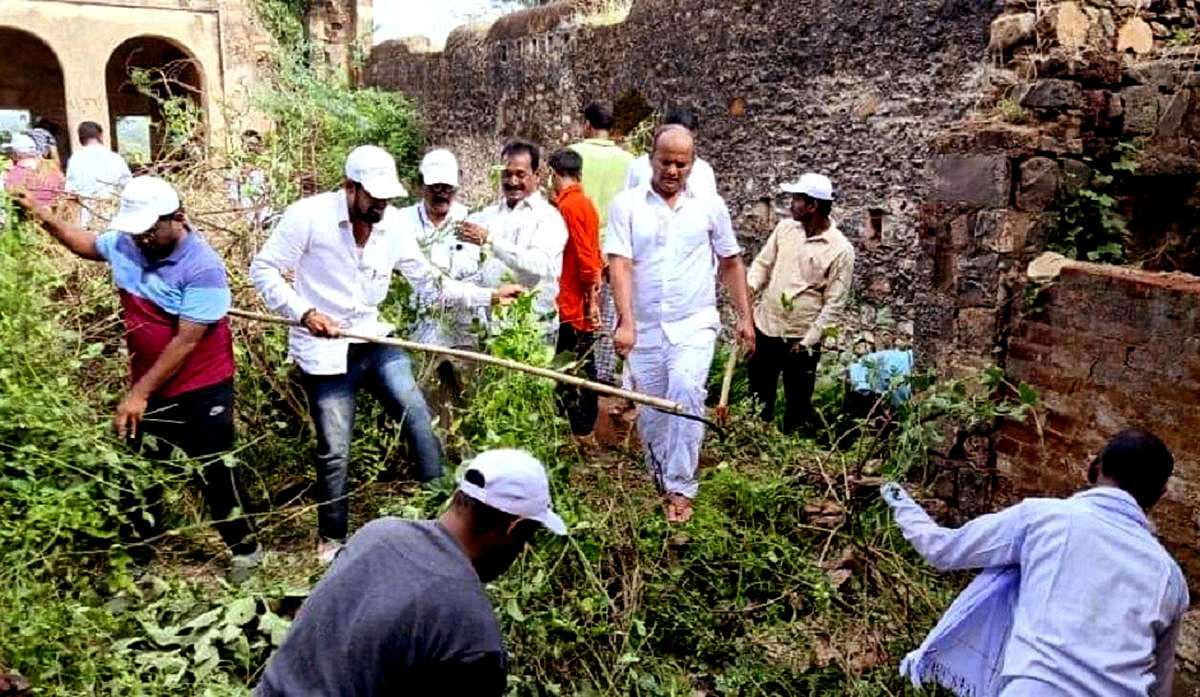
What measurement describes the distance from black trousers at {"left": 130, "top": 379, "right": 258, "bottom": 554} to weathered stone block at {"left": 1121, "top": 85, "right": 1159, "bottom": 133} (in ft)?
13.1

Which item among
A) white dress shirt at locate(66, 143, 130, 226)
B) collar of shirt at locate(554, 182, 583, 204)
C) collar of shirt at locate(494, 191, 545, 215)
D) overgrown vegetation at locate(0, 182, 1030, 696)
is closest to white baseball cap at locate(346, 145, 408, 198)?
overgrown vegetation at locate(0, 182, 1030, 696)

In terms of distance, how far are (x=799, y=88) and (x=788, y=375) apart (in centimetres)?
314

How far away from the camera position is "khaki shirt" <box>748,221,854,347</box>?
6.12m

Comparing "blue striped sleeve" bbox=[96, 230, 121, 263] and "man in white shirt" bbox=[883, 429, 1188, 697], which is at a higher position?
"blue striped sleeve" bbox=[96, 230, 121, 263]

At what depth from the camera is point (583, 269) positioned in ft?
19.0

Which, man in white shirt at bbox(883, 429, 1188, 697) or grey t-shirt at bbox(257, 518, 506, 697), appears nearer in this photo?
grey t-shirt at bbox(257, 518, 506, 697)

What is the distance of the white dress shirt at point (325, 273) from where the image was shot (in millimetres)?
4336

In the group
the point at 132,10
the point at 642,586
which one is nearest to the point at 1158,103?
the point at 642,586

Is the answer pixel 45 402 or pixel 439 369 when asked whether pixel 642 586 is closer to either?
pixel 439 369

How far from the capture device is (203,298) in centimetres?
405

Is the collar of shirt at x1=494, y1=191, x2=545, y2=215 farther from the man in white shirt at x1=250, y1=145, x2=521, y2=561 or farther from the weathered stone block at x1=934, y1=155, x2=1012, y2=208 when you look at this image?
the weathered stone block at x1=934, y1=155, x2=1012, y2=208

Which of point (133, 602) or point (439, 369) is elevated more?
point (439, 369)

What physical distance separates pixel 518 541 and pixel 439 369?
9.61ft

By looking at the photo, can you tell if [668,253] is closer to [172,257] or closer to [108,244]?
[172,257]
